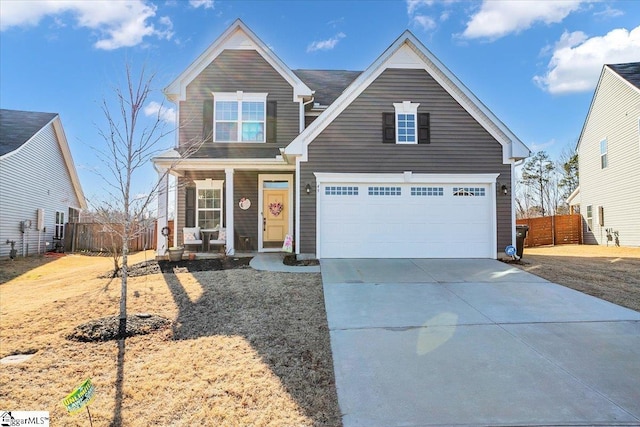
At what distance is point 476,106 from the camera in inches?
427

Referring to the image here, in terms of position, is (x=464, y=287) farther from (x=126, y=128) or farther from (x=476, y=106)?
(x=126, y=128)

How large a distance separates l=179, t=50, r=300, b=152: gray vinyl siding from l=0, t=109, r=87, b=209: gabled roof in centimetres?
833

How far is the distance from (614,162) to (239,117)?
17.9m

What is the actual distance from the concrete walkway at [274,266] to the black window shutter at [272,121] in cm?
419

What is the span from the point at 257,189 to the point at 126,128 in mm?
7268

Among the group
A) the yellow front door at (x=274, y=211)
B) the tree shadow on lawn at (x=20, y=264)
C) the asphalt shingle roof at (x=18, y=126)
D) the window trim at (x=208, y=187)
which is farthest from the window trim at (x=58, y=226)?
the yellow front door at (x=274, y=211)

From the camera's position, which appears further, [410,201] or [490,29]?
[490,29]

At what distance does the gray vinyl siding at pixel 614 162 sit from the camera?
637 inches

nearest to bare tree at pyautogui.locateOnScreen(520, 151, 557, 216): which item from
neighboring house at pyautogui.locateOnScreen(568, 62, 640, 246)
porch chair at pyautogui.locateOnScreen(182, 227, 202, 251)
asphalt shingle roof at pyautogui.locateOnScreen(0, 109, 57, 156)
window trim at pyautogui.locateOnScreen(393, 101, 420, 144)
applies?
neighboring house at pyautogui.locateOnScreen(568, 62, 640, 246)

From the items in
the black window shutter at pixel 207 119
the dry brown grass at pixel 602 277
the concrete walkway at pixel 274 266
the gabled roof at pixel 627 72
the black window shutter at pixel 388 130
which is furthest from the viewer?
the gabled roof at pixel 627 72

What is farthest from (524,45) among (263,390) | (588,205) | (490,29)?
(263,390)

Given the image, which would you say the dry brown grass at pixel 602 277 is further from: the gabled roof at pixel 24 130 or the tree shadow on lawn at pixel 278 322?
the gabled roof at pixel 24 130

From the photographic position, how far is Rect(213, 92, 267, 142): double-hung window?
Answer: 12.7m

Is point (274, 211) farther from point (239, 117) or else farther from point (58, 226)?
point (58, 226)
